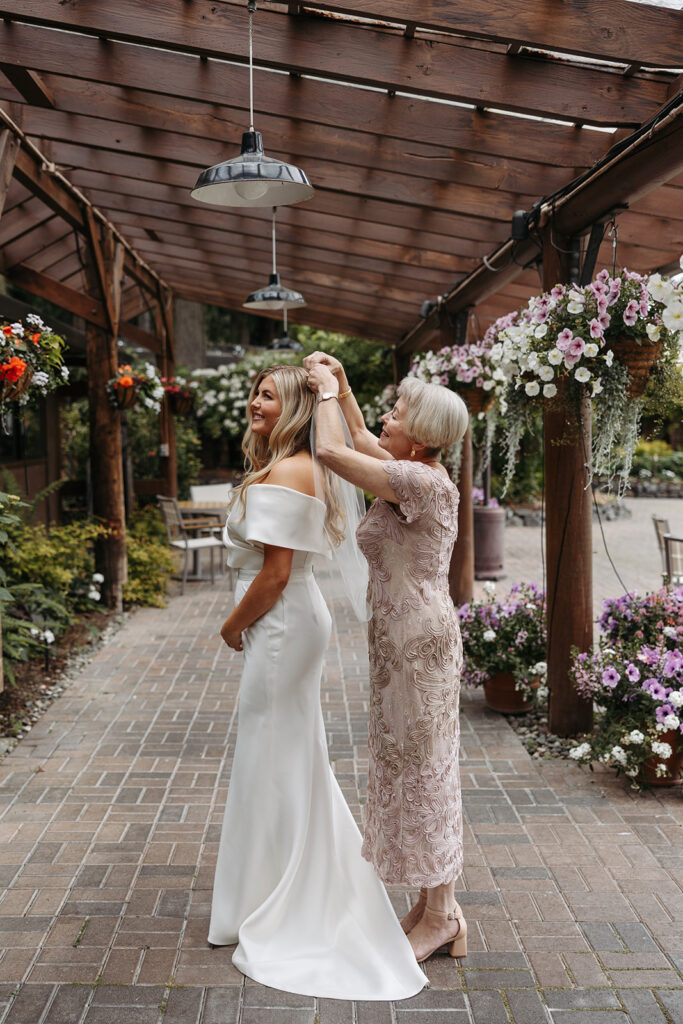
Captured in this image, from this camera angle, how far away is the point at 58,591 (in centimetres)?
722

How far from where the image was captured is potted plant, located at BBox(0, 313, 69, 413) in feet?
14.6

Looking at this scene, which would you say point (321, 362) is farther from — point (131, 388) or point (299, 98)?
point (131, 388)

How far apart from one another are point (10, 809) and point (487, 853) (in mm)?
2195

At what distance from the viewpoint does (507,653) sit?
5352mm

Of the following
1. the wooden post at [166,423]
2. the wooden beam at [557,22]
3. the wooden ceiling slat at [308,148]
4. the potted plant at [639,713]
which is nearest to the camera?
the wooden beam at [557,22]

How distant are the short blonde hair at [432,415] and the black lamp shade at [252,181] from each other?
3.16 feet

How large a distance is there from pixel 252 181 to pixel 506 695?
3.54 meters

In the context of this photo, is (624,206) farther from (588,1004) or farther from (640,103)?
(588,1004)

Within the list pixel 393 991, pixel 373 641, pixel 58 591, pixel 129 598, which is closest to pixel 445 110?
pixel 373 641

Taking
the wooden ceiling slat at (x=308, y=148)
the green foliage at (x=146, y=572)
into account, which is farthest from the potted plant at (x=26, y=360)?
the green foliage at (x=146, y=572)

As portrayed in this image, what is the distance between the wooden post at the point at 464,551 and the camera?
7.60m

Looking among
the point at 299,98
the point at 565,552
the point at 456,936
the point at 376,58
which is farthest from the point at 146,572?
the point at 456,936

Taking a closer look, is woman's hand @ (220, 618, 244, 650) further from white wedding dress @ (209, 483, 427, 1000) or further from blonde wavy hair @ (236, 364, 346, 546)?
blonde wavy hair @ (236, 364, 346, 546)

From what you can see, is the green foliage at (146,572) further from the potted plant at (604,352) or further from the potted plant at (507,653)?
the potted plant at (604,352)
